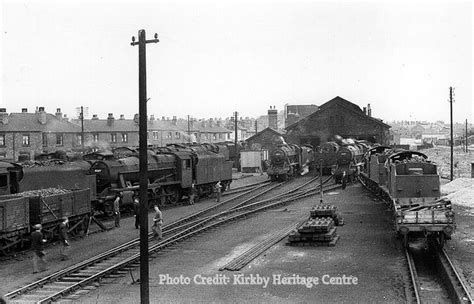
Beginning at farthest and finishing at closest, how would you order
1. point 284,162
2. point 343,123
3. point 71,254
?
point 343,123
point 284,162
point 71,254

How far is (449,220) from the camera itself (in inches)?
597

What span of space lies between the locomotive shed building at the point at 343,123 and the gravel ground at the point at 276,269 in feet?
119

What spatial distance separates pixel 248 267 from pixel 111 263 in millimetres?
4139

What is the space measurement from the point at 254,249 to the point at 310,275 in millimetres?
3291

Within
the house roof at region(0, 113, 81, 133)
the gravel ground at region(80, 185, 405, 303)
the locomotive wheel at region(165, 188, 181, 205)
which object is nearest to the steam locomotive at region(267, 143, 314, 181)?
the locomotive wheel at region(165, 188, 181, 205)

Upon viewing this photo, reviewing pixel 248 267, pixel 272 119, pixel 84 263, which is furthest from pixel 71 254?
pixel 272 119

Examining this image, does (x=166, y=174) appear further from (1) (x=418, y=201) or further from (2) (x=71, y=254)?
(1) (x=418, y=201)

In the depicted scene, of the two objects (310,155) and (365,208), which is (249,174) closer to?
(310,155)

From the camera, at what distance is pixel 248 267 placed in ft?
47.0

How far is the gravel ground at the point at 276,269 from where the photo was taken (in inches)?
463

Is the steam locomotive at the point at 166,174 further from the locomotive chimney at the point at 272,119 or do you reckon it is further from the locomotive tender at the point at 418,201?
the locomotive chimney at the point at 272,119

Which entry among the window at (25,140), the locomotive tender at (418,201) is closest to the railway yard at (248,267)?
the locomotive tender at (418,201)

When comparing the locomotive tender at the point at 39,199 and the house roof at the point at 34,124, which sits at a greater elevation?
the house roof at the point at 34,124

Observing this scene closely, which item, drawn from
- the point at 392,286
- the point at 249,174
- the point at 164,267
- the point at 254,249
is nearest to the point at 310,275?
the point at 392,286
